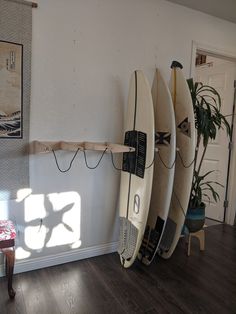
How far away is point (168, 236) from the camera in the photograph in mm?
2377

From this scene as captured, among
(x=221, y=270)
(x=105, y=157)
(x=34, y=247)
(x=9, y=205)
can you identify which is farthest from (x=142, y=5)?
(x=221, y=270)

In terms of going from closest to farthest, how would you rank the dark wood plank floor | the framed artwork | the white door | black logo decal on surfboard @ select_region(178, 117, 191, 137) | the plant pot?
the dark wood plank floor < the framed artwork < black logo decal on surfboard @ select_region(178, 117, 191, 137) < the plant pot < the white door

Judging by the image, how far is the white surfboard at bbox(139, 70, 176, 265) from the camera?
2134 millimetres

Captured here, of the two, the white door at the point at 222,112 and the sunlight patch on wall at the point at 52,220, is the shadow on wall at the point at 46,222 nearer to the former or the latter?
the sunlight patch on wall at the point at 52,220

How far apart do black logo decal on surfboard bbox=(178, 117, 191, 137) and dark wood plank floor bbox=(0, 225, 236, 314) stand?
1221mm

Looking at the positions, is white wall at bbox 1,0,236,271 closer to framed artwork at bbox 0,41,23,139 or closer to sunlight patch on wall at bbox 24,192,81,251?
sunlight patch on wall at bbox 24,192,81,251

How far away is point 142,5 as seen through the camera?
2.34 meters

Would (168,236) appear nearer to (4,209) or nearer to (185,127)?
(185,127)

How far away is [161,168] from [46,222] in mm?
1117

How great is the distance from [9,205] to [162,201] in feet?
4.20

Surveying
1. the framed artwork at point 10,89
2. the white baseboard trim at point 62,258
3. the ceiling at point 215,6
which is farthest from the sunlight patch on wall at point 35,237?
the ceiling at point 215,6

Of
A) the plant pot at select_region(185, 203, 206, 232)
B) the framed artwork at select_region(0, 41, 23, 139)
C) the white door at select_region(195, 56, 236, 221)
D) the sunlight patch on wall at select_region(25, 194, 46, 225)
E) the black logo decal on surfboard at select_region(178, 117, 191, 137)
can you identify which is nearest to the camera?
the framed artwork at select_region(0, 41, 23, 139)

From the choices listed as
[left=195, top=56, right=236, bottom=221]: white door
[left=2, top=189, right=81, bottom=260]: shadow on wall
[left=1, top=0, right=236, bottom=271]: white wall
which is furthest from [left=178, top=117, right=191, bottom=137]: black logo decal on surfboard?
[left=195, top=56, right=236, bottom=221]: white door

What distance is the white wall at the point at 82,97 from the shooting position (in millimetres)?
2021
